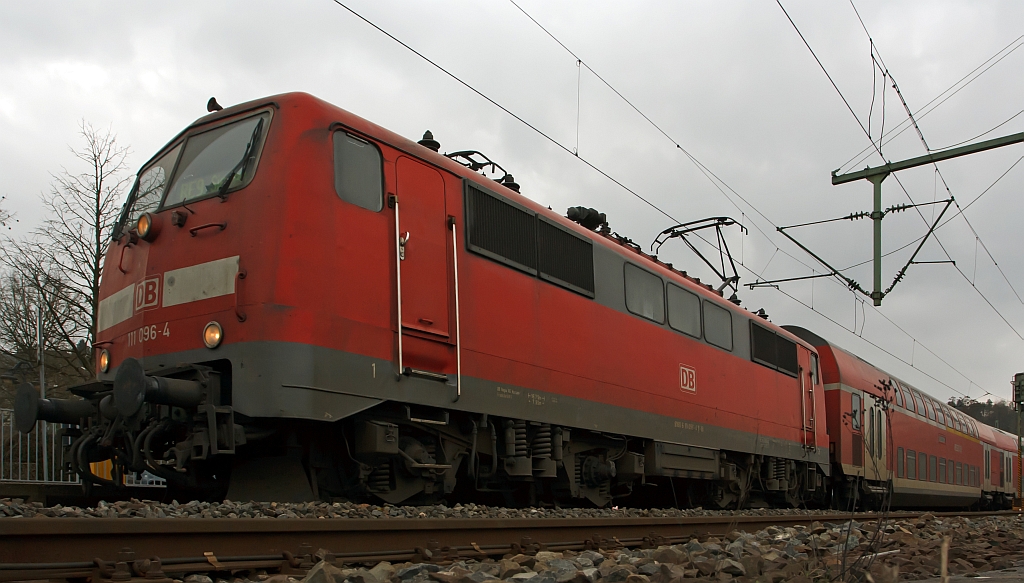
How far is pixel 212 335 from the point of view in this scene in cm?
599

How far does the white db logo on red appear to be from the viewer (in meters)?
11.2

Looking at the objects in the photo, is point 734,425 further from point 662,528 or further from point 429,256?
point 429,256

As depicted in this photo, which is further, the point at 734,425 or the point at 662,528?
the point at 734,425

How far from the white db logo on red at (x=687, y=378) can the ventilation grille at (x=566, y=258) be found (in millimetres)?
2485

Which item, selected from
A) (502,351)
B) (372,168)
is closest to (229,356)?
(372,168)

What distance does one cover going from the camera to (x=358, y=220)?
21.1 ft

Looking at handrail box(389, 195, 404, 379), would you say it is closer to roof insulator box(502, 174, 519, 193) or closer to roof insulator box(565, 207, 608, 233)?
roof insulator box(502, 174, 519, 193)

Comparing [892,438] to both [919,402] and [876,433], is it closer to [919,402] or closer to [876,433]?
[876,433]

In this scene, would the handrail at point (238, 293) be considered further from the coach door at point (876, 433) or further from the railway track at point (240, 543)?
the coach door at point (876, 433)

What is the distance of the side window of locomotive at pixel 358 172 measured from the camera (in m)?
6.44

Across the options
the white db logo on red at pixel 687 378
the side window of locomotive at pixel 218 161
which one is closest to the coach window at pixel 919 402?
the white db logo on red at pixel 687 378

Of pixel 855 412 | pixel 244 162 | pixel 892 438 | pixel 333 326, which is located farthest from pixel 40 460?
pixel 892 438

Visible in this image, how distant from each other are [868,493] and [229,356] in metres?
16.7

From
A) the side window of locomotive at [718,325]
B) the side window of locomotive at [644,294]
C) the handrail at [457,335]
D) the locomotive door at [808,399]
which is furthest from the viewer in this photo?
the locomotive door at [808,399]
